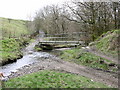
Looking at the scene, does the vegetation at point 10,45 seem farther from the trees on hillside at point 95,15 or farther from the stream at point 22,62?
the trees on hillside at point 95,15

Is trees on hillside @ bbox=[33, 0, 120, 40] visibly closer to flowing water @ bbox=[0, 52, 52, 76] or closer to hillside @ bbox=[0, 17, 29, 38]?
flowing water @ bbox=[0, 52, 52, 76]

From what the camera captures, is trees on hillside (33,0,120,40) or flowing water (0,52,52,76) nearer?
flowing water (0,52,52,76)

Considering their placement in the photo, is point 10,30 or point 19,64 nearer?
point 19,64

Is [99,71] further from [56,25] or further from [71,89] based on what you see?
[56,25]

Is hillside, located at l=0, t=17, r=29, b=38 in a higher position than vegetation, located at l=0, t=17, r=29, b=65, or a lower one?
higher

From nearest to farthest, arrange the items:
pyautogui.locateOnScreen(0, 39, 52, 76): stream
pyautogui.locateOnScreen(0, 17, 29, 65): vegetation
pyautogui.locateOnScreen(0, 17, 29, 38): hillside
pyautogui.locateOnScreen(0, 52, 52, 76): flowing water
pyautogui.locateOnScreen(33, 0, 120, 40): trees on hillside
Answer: pyautogui.locateOnScreen(0, 52, 52, 76): flowing water, pyautogui.locateOnScreen(0, 39, 52, 76): stream, pyautogui.locateOnScreen(0, 17, 29, 65): vegetation, pyautogui.locateOnScreen(33, 0, 120, 40): trees on hillside, pyautogui.locateOnScreen(0, 17, 29, 38): hillside

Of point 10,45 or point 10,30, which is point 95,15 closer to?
point 10,45

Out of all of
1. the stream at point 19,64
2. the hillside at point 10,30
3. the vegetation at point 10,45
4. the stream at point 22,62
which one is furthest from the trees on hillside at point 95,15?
the hillside at point 10,30

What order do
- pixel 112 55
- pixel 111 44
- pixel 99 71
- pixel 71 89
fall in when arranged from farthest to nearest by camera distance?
pixel 111 44
pixel 112 55
pixel 99 71
pixel 71 89

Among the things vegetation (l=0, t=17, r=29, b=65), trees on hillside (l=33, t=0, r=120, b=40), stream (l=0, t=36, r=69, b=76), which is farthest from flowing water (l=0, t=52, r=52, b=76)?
trees on hillside (l=33, t=0, r=120, b=40)

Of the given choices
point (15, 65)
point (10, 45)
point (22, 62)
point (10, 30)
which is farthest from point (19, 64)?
point (10, 30)

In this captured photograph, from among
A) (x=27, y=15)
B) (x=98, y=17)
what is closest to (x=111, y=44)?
(x=98, y=17)

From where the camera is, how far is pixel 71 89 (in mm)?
6496

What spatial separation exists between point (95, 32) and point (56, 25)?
23.2m
